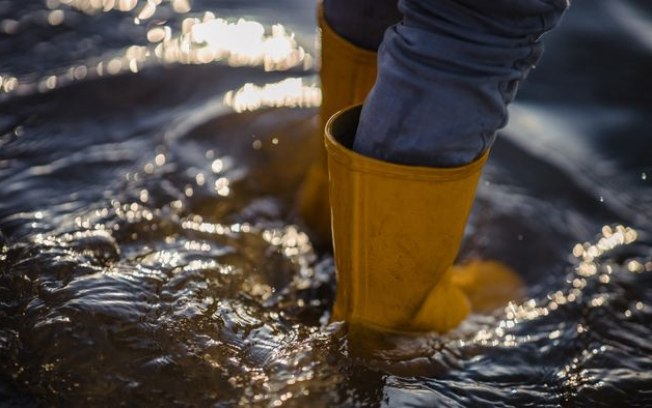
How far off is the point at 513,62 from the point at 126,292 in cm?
79

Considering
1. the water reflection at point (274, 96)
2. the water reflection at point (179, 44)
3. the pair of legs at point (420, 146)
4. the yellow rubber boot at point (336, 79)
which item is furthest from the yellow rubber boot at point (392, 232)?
the water reflection at point (179, 44)

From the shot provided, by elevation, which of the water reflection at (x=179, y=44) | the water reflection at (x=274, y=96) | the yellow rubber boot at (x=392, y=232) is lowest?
the water reflection at (x=274, y=96)

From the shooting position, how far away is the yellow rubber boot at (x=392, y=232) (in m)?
1.35

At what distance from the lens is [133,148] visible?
6.94 feet

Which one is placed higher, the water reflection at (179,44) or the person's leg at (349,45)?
the person's leg at (349,45)

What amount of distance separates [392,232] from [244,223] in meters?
0.58

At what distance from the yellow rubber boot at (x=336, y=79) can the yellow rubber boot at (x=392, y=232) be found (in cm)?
29

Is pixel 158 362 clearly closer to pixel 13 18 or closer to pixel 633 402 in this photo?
pixel 633 402

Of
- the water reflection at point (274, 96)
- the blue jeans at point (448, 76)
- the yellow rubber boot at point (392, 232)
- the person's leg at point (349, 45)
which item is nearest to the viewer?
the blue jeans at point (448, 76)

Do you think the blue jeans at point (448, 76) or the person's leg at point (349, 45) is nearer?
the blue jeans at point (448, 76)

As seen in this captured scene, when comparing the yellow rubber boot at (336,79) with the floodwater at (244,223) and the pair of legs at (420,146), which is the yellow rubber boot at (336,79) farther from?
the pair of legs at (420,146)

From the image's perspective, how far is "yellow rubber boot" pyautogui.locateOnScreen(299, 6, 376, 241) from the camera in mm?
1697


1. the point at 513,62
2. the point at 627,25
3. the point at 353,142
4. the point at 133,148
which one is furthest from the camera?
the point at 627,25

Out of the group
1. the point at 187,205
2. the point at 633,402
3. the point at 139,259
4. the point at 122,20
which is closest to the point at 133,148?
the point at 187,205
